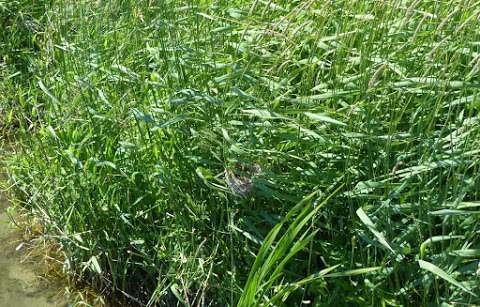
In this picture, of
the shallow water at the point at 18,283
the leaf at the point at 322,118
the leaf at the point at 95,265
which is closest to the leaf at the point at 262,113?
the leaf at the point at 322,118

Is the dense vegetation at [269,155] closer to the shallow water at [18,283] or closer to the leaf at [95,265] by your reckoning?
the leaf at [95,265]

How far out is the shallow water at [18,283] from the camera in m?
3.63

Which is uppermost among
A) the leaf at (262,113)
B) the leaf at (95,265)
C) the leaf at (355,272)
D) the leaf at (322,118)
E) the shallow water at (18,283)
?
the leaf at (322,118)

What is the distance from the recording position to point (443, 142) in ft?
9.12

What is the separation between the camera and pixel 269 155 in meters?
3.01

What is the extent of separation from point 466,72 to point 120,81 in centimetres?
143

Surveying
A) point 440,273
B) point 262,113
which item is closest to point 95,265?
point 262,113

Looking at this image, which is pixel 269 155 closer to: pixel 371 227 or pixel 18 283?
pixel 371 227

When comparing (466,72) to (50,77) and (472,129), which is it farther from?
(50,77)

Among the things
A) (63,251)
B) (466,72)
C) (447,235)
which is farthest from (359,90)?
(63,251)

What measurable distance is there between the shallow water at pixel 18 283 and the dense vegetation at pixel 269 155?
0.16 metres

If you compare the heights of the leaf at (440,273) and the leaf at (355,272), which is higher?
the leaf at (440,273)

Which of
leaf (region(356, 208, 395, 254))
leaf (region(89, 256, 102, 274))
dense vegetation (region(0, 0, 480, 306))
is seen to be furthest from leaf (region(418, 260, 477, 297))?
leaf (region(89, 256, 102, 274))

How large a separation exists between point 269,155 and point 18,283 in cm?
145
